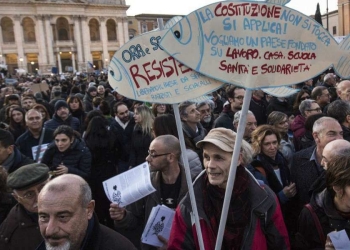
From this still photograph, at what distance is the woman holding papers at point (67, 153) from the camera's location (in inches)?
152

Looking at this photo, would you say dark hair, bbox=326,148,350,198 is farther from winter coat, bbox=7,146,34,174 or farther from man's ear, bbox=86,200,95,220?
winter coat, bbox=7,146,34,174

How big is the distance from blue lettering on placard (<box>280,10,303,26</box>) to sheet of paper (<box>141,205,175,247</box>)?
149 cm

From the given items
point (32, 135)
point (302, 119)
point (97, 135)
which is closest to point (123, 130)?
point (97, 135)

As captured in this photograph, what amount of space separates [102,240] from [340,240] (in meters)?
1.25

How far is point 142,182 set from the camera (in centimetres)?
242

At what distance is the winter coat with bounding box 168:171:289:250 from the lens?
2.02m

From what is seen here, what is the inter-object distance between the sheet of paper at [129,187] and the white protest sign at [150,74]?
634mm

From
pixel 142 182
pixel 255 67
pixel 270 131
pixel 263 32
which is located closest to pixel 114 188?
pixel 142 182

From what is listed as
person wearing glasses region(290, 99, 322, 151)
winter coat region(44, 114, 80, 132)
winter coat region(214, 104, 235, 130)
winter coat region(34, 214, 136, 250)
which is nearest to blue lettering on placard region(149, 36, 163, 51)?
winter coat region(34, 214, 136, 250)

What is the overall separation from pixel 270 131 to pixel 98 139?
7.59 feet

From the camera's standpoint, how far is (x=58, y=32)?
55.7m

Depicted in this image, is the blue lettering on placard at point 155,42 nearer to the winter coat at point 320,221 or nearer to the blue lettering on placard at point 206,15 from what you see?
the blue lettering on placard at point 206,15

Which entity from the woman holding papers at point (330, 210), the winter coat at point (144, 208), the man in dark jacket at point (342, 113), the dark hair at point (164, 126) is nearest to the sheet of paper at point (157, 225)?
the winter coat at point (144, 208)

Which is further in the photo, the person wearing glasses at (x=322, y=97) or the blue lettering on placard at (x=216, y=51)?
the person wearing glasses at (x=322, y=97)
